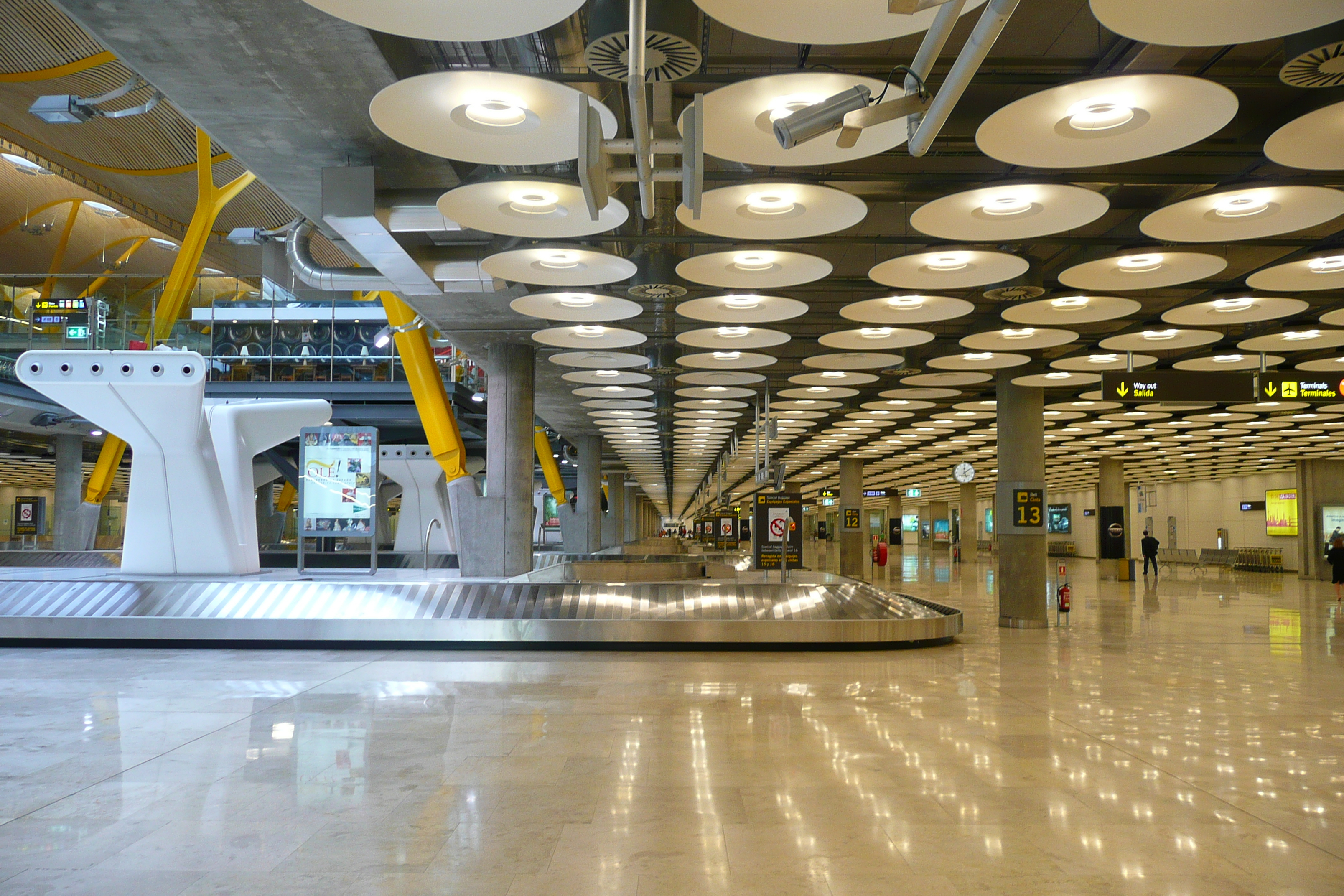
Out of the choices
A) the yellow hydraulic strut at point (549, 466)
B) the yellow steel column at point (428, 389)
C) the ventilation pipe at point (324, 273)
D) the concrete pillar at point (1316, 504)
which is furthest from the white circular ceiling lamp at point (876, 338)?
the concrete pillar at point (1316, 504)

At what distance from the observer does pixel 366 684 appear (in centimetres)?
1070

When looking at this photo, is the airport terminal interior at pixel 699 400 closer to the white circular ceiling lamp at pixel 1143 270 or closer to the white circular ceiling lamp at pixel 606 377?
the white circular ceiling lamp at pixel 1143 270

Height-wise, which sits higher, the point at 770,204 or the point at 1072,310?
the point at 770,204

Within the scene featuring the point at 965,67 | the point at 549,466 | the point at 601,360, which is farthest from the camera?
the point at 549,466

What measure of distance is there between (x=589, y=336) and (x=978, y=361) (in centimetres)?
753

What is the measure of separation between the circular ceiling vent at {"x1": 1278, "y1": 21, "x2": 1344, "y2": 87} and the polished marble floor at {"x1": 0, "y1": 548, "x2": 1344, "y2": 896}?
16.3ft

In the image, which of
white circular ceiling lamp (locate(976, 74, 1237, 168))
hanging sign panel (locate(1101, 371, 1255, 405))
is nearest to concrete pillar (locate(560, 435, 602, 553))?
hanging sign panel (locate(1101, 371, 1255, 405))

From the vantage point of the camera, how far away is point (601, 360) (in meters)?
18.5

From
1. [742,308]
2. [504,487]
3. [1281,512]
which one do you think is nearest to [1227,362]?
[742,308]

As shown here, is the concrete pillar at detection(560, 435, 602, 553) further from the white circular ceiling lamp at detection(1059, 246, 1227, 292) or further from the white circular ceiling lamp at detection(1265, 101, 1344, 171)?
the white circular ceiling lamp at detection(1265, 101, 1344, 171)

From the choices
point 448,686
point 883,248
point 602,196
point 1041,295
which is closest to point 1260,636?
point 1041,295

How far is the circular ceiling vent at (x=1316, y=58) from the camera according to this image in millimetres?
6043

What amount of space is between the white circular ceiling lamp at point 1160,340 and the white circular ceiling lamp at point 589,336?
808 cm

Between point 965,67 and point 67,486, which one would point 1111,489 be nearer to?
point 965,67
